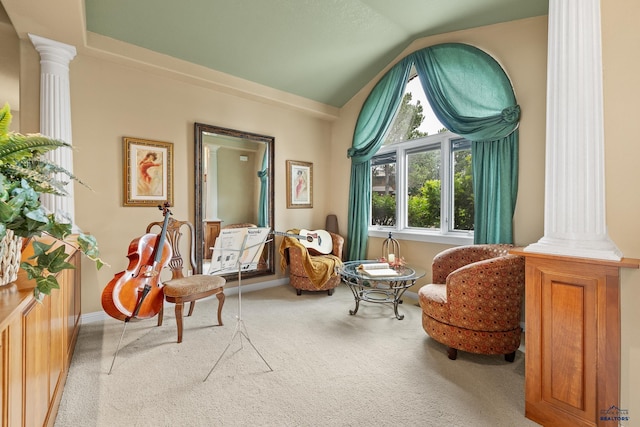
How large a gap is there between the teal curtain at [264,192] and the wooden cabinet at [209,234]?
66 cm

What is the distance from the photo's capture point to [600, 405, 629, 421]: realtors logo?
143cm

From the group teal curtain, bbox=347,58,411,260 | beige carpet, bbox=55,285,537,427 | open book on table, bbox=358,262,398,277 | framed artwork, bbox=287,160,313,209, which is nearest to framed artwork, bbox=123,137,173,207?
beige carpet, bbox=55,285,537,427

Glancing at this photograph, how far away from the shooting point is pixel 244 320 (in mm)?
3088

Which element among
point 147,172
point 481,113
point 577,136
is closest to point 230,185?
point 147,172

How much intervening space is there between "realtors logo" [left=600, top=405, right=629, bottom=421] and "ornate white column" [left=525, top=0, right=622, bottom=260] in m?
0.77

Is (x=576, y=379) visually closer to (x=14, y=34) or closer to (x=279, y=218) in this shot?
(x=279, y=218)

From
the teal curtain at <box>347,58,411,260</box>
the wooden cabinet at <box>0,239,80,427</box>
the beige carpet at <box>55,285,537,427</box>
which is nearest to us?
the wooden cabinet at <box>0,239,80,427</box>

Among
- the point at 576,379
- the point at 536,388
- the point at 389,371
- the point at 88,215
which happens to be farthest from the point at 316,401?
the point at 88,215

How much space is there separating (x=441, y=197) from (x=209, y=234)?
9.93 feet

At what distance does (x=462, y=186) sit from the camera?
3.50 m

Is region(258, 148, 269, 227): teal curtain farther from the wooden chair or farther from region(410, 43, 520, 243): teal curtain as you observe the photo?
region(410, 43, 520, 243): teal curtain

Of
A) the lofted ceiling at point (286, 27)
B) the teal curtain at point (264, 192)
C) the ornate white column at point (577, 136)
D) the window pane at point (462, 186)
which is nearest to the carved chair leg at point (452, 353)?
the ornate white column at point (577, 136)

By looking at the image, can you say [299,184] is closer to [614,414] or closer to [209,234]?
[209,234]

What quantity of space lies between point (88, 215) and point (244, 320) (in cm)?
198
